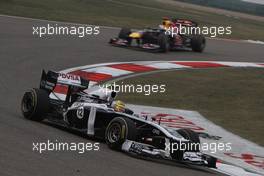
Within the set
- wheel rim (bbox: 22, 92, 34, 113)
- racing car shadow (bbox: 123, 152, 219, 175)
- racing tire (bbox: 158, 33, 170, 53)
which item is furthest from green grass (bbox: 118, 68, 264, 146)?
racing tire (bbox: 158, 33, 170, 53)

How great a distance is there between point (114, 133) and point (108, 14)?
956 inches

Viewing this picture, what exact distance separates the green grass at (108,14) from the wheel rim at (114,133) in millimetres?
19146

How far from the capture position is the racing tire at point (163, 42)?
23094mm

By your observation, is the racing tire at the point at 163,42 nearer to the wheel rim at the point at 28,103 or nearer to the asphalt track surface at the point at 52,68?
the asphalt track surface at the point at 52,68

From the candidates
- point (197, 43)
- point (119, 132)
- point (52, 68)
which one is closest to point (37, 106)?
point (119, 132)

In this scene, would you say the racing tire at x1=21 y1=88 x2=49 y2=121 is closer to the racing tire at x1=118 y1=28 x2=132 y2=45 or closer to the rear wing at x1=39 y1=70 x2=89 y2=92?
the rear wing at x1=39 y1=70 x2=89 y2=92

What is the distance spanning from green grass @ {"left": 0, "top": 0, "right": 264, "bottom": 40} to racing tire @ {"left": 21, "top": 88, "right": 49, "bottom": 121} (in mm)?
17538

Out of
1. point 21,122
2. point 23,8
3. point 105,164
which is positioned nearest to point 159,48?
point 23,8

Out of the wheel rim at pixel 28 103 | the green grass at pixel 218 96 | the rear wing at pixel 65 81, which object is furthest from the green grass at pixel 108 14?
the wheel rim at pixel 28 103

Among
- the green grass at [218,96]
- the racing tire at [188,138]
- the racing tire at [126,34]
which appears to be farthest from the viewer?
the racing tire at [126,34]

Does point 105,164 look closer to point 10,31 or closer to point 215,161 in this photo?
point 215,161

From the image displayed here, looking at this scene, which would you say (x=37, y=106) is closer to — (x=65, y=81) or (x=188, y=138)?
(x=65, y=81)

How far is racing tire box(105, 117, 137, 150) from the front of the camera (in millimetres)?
9203

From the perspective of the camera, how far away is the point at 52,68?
1766 centimetres
